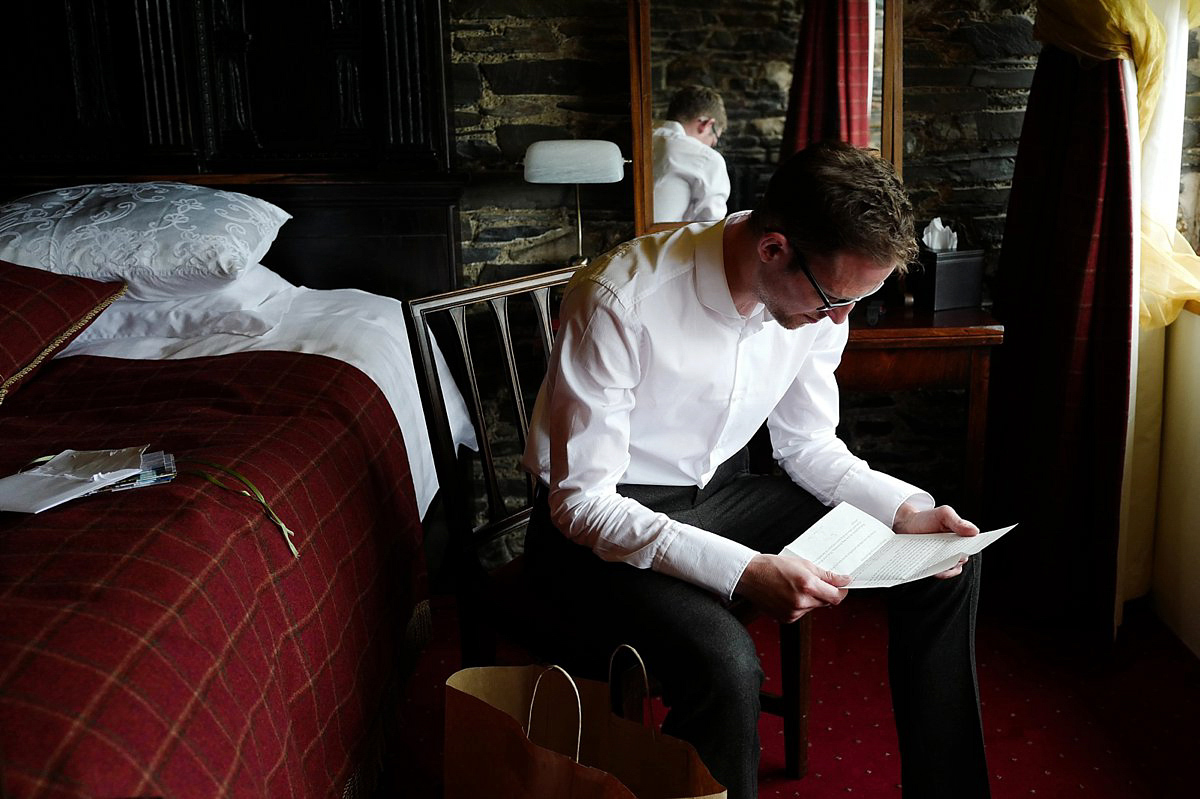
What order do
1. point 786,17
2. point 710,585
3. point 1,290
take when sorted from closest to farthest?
point 710,585
point 1,290
point 786,17

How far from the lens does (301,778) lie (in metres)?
1.35

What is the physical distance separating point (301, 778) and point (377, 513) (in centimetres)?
57

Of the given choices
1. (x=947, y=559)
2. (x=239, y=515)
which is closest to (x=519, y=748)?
(x=239, y=515)

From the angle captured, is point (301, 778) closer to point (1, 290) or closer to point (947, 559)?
point (947, 559)

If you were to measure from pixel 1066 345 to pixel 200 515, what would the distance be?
75.4 inches

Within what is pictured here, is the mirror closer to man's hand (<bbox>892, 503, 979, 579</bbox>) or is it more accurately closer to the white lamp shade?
the white lamp shade

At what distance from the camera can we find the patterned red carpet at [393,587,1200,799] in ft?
6.46

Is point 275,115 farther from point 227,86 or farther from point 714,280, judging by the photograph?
point 714,280

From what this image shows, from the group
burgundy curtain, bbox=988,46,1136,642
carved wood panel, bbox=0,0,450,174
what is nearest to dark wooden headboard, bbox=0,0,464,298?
carved wood panel, bbox=0,0,450,174

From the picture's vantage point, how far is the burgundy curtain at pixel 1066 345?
7.51 feet

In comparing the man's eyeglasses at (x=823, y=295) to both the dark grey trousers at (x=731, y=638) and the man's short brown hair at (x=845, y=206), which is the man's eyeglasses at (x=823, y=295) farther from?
the dark grey trousers at (x=731, y=638)

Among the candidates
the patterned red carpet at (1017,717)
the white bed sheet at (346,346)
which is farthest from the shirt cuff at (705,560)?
the white bed sheet at (346,346)

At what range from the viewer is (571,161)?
97.7 inches

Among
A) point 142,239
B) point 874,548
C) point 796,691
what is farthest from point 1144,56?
point 142,239
